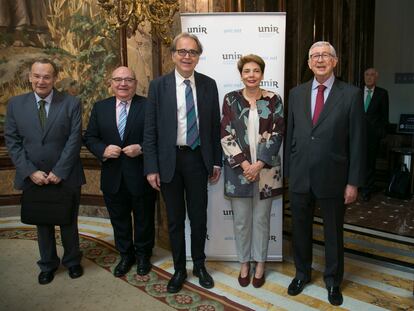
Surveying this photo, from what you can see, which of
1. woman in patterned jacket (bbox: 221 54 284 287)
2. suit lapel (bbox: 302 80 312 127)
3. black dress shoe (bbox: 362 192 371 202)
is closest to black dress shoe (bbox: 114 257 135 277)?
woman in patterned jacket (bbox: 221 54 284 287)

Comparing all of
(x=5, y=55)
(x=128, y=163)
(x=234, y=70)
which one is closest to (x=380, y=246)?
(x=234, y=70)

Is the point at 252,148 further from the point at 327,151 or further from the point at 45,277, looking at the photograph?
the point at 45,277

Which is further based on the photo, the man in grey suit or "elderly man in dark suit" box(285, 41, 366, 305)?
the man in grey suit

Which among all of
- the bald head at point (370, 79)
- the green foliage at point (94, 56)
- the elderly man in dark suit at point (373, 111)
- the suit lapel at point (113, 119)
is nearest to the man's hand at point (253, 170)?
the suit lapel at point (113, 119)

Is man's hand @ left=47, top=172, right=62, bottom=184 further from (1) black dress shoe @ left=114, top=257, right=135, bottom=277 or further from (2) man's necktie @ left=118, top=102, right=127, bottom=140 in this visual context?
(1) black dress shoe @ left=114, top=257, right=135, bottom=277

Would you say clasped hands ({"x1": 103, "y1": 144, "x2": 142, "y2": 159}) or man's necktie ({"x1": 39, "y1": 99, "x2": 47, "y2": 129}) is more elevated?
man's necktie ({"x1": 39, "y1": 99, "x2": 47, "y2": 129})

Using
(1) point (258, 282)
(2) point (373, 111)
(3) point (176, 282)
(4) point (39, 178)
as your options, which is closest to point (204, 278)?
(3) point (176, 282)

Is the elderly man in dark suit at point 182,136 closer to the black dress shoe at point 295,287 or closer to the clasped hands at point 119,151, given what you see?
the clasped hands at point 119,151

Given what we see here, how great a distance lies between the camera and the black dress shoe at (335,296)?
2.86m

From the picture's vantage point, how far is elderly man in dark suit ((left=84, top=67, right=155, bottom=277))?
3.14 m

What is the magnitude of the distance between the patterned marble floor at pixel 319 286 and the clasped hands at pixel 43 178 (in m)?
1.12

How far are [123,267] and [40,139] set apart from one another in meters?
1.20

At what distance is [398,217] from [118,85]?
137 inches

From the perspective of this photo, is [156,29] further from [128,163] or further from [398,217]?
[398,217]
